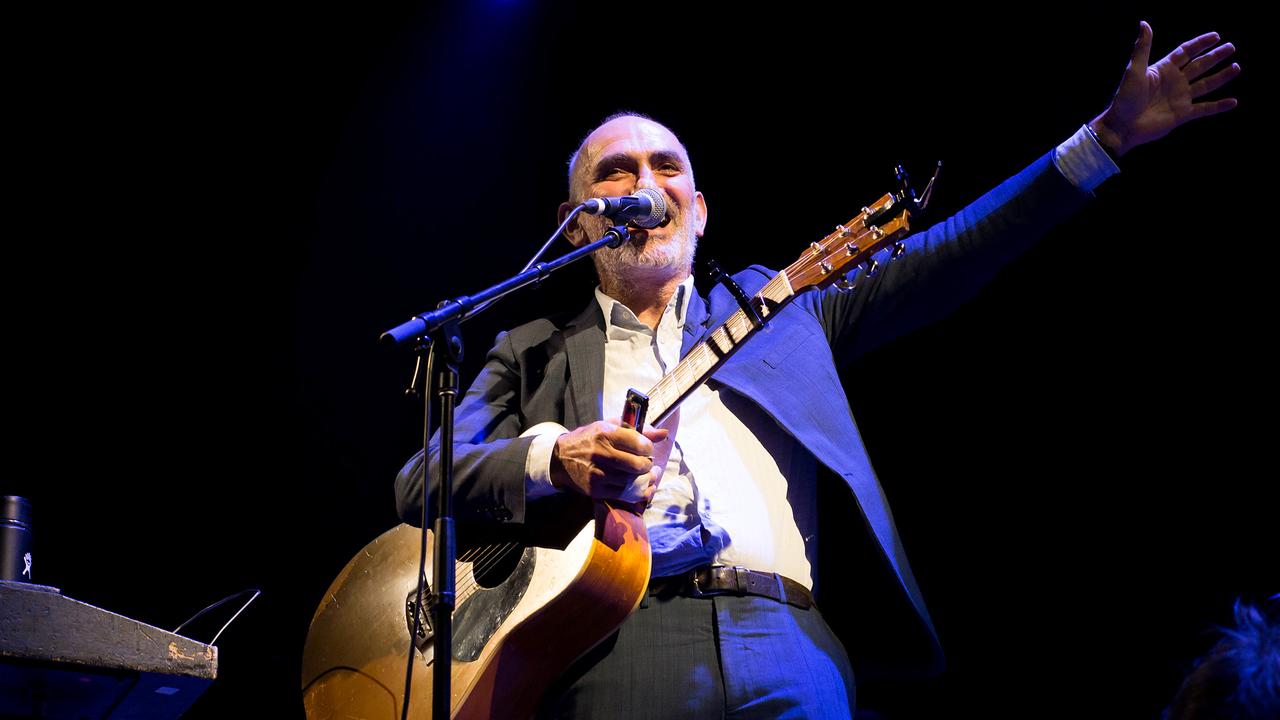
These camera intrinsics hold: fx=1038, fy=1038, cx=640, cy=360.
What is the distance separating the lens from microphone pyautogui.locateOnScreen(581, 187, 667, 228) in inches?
96.9

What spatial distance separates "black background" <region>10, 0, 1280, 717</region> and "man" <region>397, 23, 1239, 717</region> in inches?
42.5

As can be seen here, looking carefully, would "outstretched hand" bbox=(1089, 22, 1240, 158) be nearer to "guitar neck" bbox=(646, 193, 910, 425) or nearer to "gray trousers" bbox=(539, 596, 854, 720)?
"guitar neck" bbox=(646, 193, 910, 425)

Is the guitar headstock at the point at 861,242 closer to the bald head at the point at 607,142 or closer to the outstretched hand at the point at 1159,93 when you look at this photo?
the outstretched hand at the point at 1159,93

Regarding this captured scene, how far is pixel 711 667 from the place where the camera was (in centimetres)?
224

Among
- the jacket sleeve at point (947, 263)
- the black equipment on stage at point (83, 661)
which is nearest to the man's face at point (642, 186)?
the jacket sleeve at point (947, 263)

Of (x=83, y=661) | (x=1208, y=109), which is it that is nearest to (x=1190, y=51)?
(x=1208, y=109)

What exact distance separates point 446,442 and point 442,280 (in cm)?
293

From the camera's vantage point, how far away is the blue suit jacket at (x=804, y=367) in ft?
7.81

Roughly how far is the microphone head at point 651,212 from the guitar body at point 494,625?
73 cm

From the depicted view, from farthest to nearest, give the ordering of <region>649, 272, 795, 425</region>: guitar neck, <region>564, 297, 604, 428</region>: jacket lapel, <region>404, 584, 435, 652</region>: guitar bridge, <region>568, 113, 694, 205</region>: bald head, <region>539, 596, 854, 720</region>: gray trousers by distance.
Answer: <region>568, 113, 694, 205</region>: bald head < <region>564, 297, 604, 428</region>: jacket lapel < <region>404, 584, 435, 652</region>: guitar bridge < <region>649, 272, 795, 425</region>: guitar neck < <region>539, 596, 854, 720</region>: gray trousers

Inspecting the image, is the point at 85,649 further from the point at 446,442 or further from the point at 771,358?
the point at 771,358

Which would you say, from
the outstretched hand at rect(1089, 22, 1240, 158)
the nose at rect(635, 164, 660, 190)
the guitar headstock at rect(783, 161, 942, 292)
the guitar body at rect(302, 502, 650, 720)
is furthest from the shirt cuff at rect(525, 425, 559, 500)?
the outstretched hand at rect(1089, 22, 1240, 158)

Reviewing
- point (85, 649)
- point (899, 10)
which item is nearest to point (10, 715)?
point (85, 649)

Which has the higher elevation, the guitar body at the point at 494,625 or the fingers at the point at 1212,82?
the fingers at the point at 1212,82
